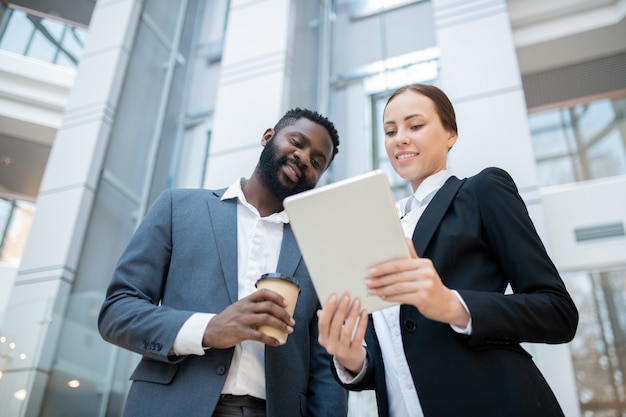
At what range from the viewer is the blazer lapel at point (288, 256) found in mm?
1943

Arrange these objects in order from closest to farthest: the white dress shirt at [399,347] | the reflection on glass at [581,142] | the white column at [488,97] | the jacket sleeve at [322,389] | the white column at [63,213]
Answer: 1. the white dress shirt at [399,347]
2. the jacket sleeve at [322,389]
3. the white column at [488,97]
4. the white column at [63,213]
5. the reflection on glass at [581,142]

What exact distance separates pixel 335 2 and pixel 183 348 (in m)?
4.44

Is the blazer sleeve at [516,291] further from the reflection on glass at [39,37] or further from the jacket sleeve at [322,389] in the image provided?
the reflection on glass at [39,37]

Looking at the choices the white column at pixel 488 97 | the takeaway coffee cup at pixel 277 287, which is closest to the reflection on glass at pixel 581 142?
the white column at pixel 488 97

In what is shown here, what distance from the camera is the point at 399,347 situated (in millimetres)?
1428

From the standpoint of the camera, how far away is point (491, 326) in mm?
1184


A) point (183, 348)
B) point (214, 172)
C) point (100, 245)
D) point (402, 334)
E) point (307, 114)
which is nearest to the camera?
point (402, 334)

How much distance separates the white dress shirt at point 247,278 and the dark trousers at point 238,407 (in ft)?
0.07

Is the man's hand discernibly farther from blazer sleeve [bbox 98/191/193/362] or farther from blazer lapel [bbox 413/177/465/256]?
blazer lapel [bbox 413/177/465/256]

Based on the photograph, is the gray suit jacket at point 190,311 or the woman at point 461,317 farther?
the gray suit jacket at point 190,311

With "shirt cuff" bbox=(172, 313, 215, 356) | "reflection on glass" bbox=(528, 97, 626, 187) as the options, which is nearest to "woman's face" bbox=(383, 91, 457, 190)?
"shirt cuff" bbox=(172, 313, 215, 356)

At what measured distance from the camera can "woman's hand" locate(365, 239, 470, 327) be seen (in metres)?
1.12

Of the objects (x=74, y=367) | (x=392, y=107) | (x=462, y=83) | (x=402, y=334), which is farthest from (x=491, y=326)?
(x=74, y=367)

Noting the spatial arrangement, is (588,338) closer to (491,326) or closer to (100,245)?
(100,245)
